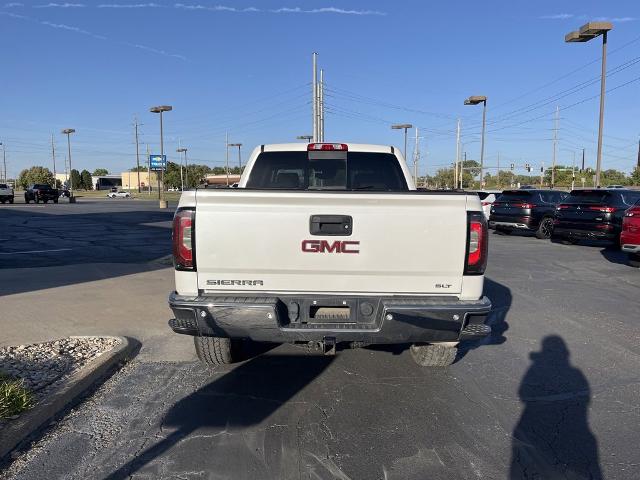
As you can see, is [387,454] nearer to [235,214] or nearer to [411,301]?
[411,301]

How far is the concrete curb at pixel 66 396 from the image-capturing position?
335 cm

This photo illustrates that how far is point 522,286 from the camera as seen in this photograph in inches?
355

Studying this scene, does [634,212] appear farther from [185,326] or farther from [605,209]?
[185,326]

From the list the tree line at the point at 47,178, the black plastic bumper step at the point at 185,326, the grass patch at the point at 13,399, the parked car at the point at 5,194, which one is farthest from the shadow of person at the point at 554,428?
the tree line at the point at 47,178

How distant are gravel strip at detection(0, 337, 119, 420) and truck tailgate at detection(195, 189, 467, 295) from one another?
1.75m

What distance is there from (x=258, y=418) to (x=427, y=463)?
50.3 inches

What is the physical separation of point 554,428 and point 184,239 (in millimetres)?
3008

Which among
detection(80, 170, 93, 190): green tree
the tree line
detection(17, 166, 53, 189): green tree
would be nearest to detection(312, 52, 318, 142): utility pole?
the tree line

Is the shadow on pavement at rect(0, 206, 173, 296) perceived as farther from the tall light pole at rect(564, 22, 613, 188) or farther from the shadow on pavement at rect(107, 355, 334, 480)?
the tall light pole at rect(564, 22, 613, 188)

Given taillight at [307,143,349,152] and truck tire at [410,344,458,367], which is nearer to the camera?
truck tire at [410,344,458,367]

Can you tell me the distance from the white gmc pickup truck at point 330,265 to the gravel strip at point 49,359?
141cm

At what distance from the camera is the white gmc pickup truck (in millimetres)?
3609

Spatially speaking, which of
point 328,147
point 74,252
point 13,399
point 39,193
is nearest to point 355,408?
point 13,399

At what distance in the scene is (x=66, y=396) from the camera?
397 centimetres
